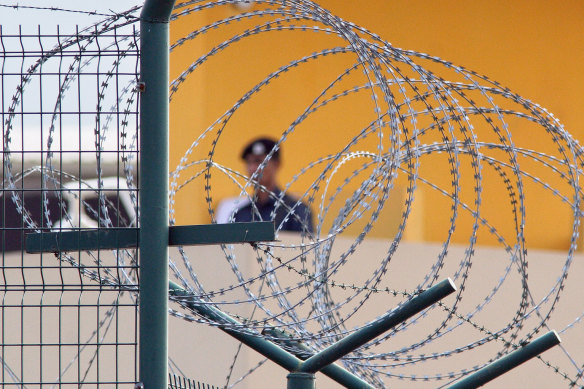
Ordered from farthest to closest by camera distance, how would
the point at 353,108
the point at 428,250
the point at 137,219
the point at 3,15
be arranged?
the point at 353,108 < the point at 428,250 < the point at 3,15 < the point at 137,219

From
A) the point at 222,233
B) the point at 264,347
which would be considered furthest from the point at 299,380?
the point at 222,233

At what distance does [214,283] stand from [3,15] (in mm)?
3772

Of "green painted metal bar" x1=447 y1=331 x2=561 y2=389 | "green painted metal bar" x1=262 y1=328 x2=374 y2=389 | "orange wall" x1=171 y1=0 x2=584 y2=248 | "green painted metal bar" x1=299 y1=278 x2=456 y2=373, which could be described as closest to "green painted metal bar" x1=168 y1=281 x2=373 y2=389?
"green painted metal bar" x1=262 y1=328 x2=374 y2=389

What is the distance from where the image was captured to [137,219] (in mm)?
3193

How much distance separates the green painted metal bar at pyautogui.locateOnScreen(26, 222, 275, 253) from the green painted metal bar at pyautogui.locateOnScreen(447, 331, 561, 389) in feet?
3.16

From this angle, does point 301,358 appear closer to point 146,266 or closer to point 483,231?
point 146,266

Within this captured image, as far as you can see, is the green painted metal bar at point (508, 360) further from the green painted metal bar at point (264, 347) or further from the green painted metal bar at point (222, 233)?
the green painted metal bar at point (222, 233)

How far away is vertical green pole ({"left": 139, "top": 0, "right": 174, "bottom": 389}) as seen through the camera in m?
2.99

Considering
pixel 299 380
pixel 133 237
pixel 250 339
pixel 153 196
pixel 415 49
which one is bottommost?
pixel 299 380

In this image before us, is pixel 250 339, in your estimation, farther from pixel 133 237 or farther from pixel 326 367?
pixel 133 237

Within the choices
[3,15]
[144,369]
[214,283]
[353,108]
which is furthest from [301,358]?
[353,108]

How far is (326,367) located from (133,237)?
867 millimetres

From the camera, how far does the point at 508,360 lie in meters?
3.62

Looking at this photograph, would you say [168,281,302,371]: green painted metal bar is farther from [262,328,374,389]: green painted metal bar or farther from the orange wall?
the orange wall
